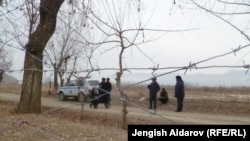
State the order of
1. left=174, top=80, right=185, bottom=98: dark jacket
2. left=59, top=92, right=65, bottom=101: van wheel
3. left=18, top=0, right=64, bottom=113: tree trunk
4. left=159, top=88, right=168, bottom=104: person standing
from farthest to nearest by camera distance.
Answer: left=59, top=92, right=65, bottom=101: van wheel
left=159, top=88, right=168, bottom=104: person standing
left=174, top=80, right=185, bottom=98: dark jacket
left=18, top=0, right=64, bottom=113: tree trunk

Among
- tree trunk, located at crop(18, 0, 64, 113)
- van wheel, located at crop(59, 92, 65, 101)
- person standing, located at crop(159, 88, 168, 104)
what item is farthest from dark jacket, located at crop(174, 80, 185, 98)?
van wheel, located at crop(59, 92, 65, 101)

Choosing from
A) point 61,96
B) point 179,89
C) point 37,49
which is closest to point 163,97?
point 179,89

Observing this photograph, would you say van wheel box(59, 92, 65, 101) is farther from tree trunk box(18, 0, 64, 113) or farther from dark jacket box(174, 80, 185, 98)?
tree trunk box(18, 0, 64, 113)

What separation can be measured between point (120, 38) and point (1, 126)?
3.80 meters

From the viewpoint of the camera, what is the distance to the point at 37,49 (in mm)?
12836

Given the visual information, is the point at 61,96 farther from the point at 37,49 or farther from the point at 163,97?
the point at 37,49

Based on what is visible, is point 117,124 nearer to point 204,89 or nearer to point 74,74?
point 74,74

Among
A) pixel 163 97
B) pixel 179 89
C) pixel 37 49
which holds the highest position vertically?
pixel 37 49

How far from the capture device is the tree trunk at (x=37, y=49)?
1266 centimetres

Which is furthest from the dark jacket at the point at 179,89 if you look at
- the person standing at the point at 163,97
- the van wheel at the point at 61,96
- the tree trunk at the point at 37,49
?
the van wheel at the point at 61,96

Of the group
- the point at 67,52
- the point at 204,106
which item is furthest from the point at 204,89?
the point at 204,106

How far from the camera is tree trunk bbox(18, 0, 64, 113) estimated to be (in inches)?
499

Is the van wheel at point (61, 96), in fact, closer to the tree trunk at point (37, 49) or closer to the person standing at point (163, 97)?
the person standing at point (163, 97)

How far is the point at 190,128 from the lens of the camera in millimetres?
3803
